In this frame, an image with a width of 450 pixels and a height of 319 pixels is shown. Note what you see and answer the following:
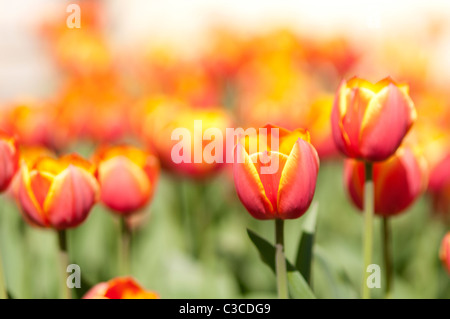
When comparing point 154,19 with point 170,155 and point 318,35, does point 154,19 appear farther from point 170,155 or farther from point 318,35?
point 170,155

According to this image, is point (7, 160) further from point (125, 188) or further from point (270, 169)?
point (270, 169)

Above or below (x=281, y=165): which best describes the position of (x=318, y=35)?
above

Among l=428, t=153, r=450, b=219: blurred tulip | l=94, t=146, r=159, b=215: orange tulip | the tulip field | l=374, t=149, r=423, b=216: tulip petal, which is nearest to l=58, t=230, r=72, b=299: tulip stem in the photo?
the tulip field

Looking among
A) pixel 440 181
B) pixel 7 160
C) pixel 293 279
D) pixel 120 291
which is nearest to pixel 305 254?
pixel 293 279

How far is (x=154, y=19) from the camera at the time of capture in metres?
2.81

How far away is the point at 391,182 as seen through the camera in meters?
0.69

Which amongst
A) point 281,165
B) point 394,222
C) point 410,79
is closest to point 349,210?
point 394,222

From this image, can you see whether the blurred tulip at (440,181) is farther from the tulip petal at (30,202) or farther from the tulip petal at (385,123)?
the tulip petal at (30,202)

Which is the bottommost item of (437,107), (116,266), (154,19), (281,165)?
(116,266)

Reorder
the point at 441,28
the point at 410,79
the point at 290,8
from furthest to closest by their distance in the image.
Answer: the point at 290,8
the point at 441,28
the point at 410,79

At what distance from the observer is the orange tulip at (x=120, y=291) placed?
56 centimetres

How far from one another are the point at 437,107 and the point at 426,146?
15.2 inches

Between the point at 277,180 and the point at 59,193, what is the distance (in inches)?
8.6

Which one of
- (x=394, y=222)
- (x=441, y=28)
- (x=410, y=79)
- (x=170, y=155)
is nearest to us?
(x=170, y=155)
